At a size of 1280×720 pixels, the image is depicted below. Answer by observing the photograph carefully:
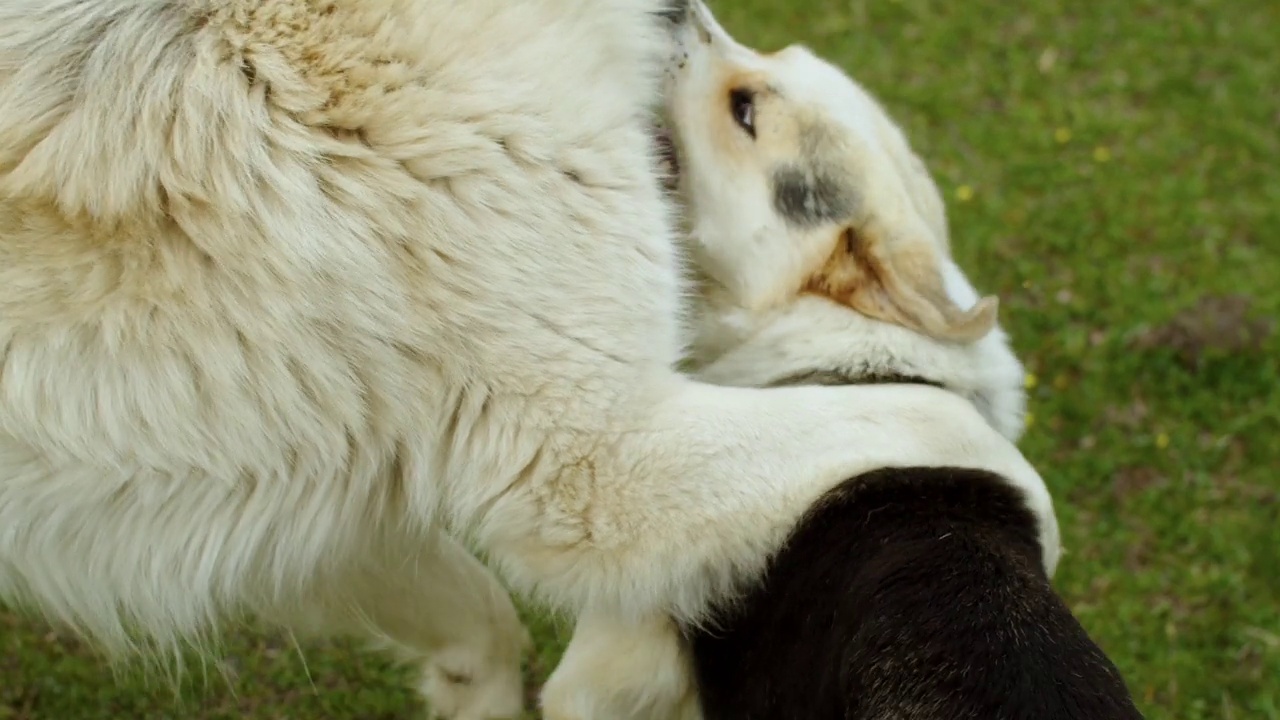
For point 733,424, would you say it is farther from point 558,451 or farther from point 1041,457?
point 1041,457

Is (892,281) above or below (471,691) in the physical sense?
above

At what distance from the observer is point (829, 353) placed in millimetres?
Result: 3141

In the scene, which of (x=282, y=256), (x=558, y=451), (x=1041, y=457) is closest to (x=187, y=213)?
(x=282, y=256)

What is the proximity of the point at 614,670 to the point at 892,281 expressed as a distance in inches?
45.0

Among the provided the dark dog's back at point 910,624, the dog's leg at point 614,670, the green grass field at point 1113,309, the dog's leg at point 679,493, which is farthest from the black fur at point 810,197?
the green grass field at point 1113,309

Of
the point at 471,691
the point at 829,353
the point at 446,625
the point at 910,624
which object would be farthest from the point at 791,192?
the point at 471,691

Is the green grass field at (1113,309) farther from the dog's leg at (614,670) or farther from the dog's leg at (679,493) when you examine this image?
the dog's leg at (679,493)

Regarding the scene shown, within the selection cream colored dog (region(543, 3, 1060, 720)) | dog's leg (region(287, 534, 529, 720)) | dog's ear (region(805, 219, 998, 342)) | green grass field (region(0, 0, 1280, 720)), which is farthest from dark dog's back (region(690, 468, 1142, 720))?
green grass field (region(0, 0, 1280, 720))

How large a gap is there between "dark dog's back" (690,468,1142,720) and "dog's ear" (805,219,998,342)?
447mm

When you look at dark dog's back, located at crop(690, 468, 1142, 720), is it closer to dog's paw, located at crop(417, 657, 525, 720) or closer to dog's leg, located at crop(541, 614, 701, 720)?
dog's leg, located at crop(541, 614, 701, 720)

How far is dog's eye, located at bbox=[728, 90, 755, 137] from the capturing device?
10.9 feet

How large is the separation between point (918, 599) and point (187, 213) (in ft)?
5.25

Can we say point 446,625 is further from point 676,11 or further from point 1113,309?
point 1113,309

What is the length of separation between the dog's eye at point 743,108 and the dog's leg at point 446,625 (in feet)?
4.22
